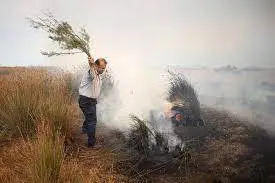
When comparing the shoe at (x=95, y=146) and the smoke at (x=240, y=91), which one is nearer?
the shoe at (x=95, y=146)

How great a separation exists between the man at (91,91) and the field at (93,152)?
17 centimetres

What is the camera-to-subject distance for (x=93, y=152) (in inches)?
177

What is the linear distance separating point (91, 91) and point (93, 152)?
57 centimetres

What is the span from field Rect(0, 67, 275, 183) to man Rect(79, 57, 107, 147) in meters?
0.17

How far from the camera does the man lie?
14.7ft

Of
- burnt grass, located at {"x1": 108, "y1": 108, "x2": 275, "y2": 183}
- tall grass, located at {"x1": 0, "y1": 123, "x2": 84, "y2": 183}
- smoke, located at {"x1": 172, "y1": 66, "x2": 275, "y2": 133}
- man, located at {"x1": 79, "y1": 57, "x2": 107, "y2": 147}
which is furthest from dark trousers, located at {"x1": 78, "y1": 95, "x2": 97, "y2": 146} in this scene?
smoke, located at {"x1": 172, "y1": 66, "x2": 275, "y2": 133}

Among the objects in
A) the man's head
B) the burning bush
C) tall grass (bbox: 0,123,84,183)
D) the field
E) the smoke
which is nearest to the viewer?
tall grass (bbox: 0,123,84,183)

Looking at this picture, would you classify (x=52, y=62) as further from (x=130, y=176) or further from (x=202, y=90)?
(x=130, y=176)

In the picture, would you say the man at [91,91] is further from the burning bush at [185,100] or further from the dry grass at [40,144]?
the burning bush at [185,100]

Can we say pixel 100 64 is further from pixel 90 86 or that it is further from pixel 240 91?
pixel 240 91

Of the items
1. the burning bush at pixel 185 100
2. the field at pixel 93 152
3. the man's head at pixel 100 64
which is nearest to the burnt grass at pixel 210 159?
the field at pixel 93 152

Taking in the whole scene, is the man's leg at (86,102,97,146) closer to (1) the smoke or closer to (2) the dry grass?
(2) the dry grass

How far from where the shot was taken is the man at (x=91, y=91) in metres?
4.48

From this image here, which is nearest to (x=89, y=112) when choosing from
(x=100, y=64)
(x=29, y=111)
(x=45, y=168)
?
(x=100, y=64)
